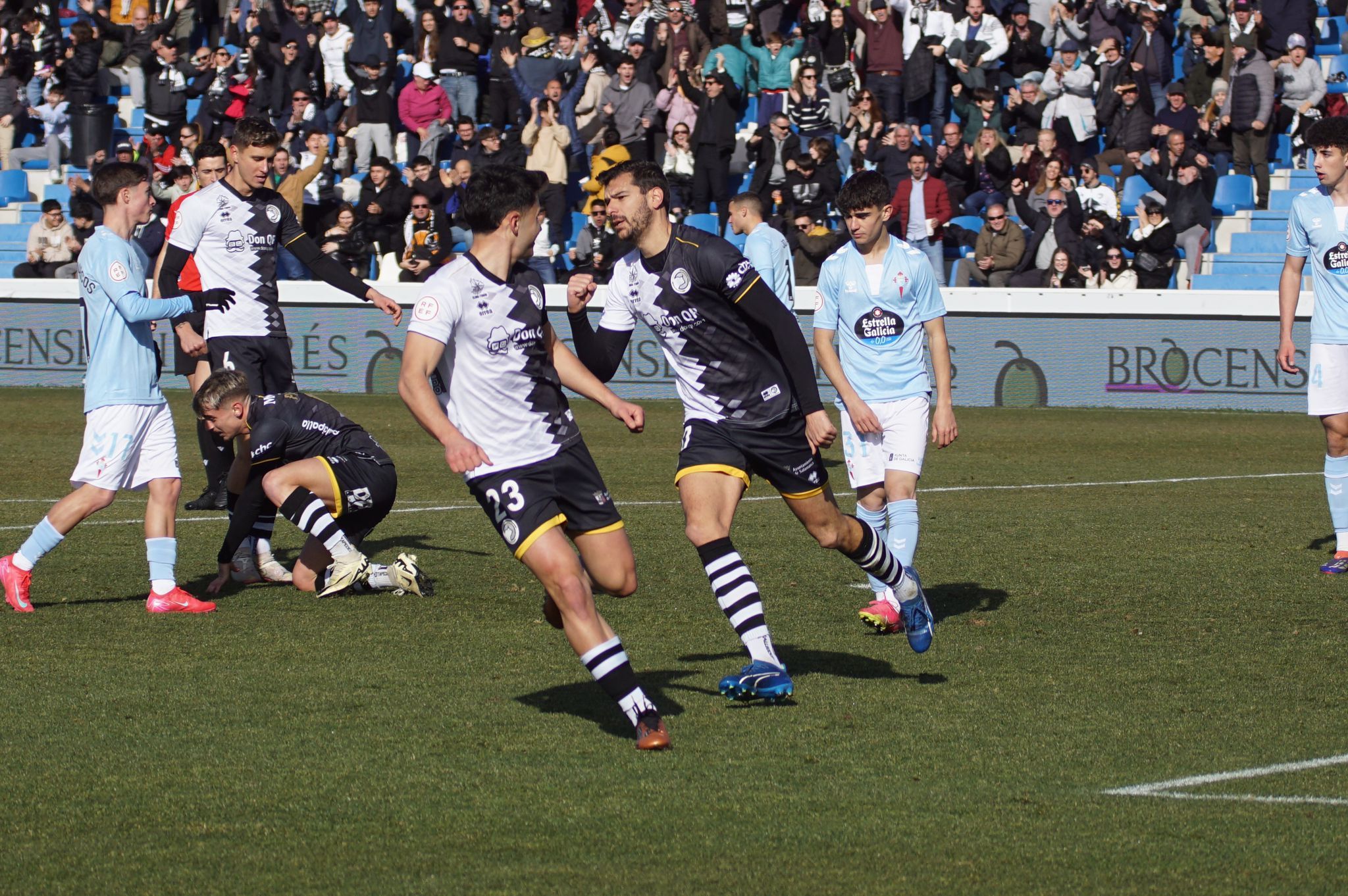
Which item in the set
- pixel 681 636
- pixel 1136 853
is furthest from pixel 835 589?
pixel 1136 853

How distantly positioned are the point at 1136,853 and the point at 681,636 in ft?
11.5

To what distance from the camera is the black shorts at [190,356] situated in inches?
388

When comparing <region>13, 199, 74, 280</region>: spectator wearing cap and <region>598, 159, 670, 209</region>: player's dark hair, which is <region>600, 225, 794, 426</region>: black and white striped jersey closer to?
<region>598, 159, 670, 209</region>: player's dark hair

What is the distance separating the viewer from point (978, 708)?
650cm

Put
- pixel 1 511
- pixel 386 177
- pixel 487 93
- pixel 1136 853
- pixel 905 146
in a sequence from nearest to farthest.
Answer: pixel 1136 853, pixel 1 511, pixel 905 146, pixel 386 177, pixel 487 93

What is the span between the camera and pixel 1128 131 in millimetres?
23891

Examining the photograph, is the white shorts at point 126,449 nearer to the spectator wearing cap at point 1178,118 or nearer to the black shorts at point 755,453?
the black shorts at point 755,453

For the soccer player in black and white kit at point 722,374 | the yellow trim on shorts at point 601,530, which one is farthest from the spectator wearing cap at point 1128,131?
the yellow trim on shorts at point 601,530

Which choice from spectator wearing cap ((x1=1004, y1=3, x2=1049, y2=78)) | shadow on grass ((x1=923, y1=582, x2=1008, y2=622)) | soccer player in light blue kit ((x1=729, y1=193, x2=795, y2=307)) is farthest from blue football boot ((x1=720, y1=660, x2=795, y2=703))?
spectator wearing cap ((x1=1004, y1=3, x2=1049, y2=78))

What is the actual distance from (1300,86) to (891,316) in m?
17.7

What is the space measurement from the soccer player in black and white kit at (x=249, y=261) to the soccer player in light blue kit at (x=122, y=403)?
1.00 metres

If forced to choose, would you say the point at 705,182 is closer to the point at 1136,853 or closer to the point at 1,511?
the point at 1,511

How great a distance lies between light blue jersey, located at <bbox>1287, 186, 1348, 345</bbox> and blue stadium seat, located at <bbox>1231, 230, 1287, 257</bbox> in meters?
13.6

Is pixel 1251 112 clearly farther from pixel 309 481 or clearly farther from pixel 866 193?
pixel 309 481
